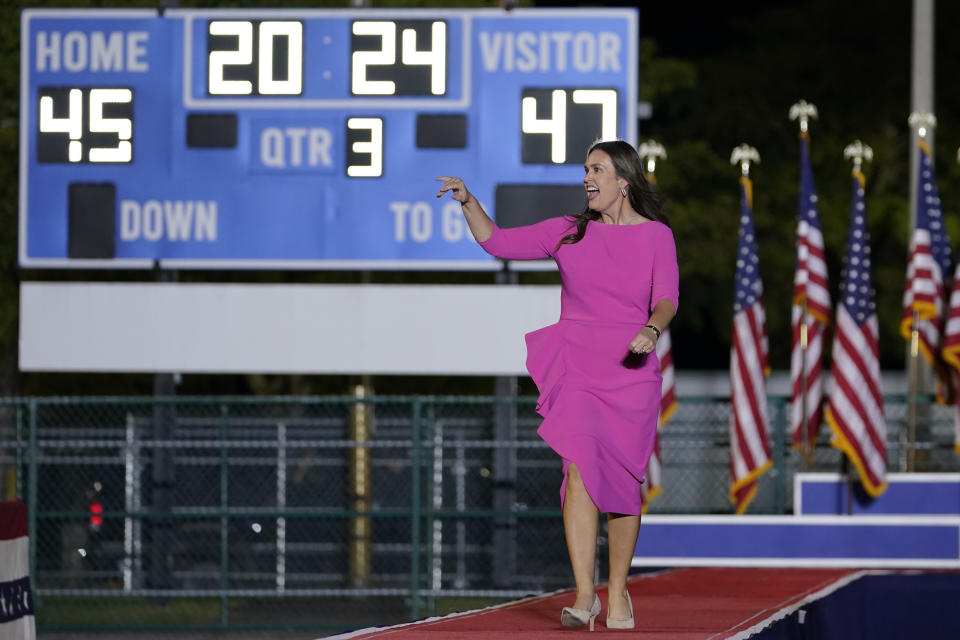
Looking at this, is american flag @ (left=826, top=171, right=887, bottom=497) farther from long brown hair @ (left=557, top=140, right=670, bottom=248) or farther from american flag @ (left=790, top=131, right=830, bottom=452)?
long brown hair @ (left=557, top=140, right=670, bottom=248)

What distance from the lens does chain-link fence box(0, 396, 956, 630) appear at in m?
13.7

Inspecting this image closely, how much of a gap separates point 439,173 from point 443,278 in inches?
279

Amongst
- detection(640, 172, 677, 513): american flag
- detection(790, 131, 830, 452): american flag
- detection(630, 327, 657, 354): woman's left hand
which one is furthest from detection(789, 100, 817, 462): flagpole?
detection(630, 327, 657, 354): woman's left hand

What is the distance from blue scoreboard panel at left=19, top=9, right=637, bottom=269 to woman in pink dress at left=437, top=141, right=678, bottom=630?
690cm

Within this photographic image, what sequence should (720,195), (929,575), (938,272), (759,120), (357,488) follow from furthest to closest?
(759,120) → (720,195) → (357,488) → (938,272) → (929,575)

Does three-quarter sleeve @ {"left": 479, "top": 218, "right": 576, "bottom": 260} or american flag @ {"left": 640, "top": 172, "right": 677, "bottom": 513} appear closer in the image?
three-quarter sleeve @ {"left": 479, "top": 218, "right": 576, "bottom": 260}

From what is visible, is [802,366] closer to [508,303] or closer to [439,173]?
[508,303]

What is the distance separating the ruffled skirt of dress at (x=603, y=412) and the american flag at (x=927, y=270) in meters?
7.95

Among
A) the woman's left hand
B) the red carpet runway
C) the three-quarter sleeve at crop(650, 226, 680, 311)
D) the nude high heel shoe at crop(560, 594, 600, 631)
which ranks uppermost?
the three-quarter sleeve at crop(650, 226, 680, 311)

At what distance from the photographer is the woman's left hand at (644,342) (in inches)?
214

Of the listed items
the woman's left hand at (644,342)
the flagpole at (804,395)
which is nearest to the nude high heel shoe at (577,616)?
the woman's left hand at (644,342)

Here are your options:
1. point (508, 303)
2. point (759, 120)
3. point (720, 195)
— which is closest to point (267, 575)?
point (508, 303)

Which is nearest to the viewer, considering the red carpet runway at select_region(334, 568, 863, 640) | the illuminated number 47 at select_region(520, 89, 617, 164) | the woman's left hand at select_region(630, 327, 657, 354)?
the woman's left hand at select_region(630, 327, 657, 354)

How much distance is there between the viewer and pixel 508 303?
1319 cm
